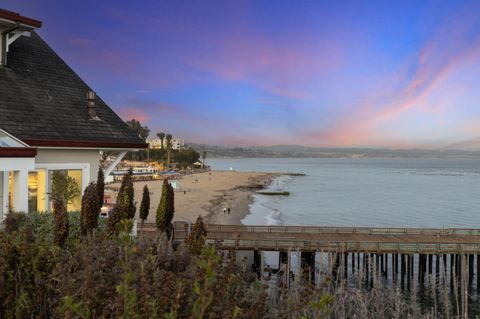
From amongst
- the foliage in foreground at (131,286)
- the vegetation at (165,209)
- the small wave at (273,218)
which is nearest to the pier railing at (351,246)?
the vegetation at (165,209)

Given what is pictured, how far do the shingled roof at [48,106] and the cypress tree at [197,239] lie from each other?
683 cm

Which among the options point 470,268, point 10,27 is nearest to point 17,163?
point 10,27

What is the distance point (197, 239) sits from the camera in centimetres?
659

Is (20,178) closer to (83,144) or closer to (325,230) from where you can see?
(83,144)

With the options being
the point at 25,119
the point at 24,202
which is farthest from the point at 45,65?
the point at 24,202

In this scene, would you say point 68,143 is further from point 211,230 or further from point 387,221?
point 387,221

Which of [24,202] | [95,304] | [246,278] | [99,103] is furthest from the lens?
[99,103]

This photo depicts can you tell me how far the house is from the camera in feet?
36.1

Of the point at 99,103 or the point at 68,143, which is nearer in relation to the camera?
the point at 68,143

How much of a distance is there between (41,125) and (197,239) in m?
7.93

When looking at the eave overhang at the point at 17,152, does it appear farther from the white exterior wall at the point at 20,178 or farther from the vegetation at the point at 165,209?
the vegetation at the point at 165,209

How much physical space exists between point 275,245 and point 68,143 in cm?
1380

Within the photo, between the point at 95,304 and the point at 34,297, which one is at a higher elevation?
the point at 95,304

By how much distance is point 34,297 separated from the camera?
4.79 meters
